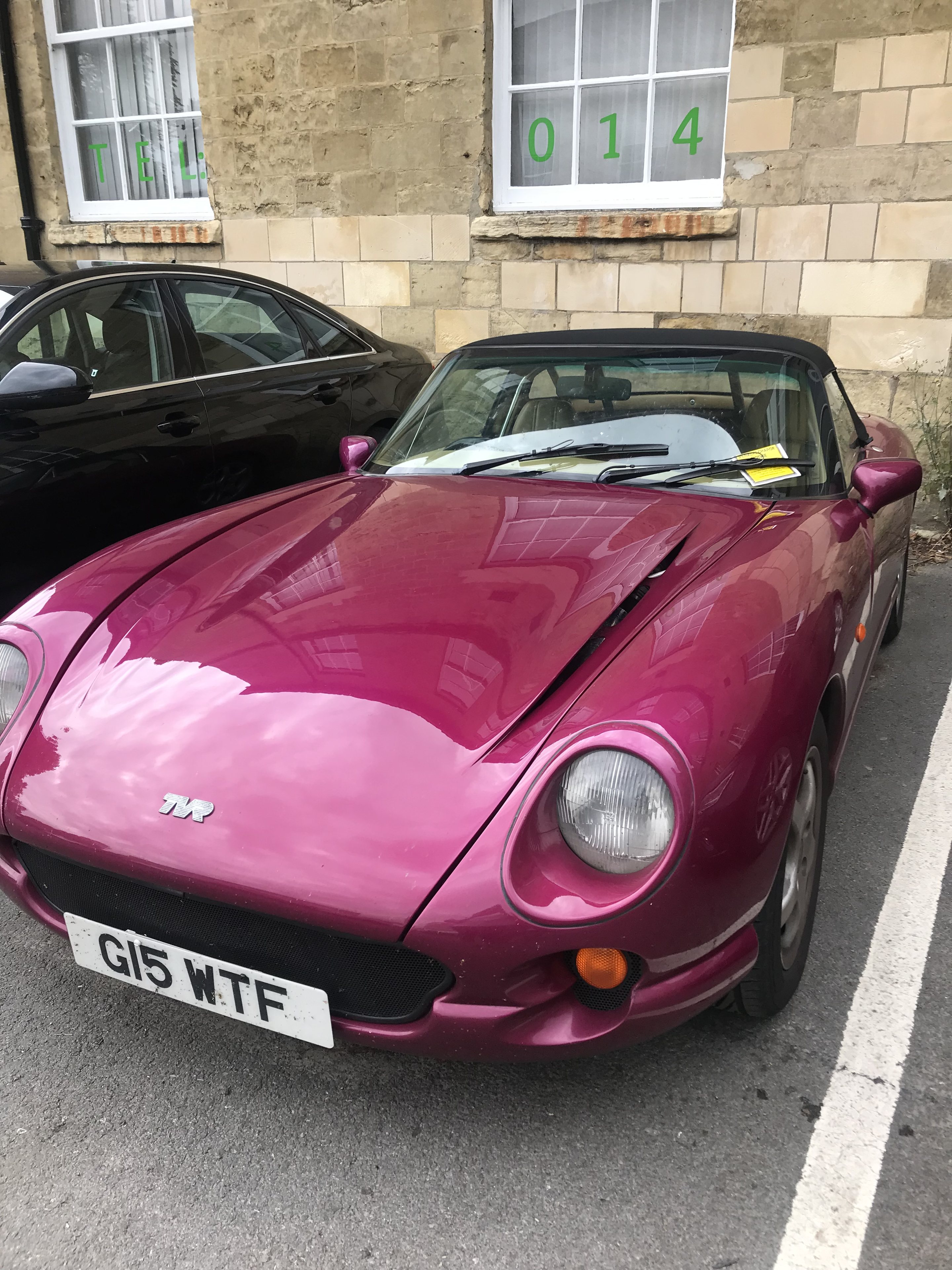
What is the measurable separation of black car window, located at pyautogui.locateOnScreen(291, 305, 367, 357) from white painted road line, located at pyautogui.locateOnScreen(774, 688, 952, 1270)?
10.7 ft

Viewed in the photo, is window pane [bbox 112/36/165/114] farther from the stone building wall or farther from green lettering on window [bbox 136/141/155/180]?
the stone building wall

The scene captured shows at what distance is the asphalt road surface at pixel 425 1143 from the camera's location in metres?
1.58

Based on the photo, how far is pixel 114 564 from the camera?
2436 millimetres

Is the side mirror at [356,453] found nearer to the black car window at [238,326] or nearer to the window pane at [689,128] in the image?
the black car window at [238,326]

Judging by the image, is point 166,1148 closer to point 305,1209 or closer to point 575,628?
point 305,1209

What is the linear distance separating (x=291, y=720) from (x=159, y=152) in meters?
8.15

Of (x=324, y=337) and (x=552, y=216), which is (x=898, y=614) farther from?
(x=552, y=216)

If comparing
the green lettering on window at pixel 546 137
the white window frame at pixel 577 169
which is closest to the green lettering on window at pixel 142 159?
the white window frame at pixel 577 169

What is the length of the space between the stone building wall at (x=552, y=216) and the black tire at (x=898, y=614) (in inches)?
94.6

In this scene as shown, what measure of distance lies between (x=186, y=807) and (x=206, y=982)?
306 mm

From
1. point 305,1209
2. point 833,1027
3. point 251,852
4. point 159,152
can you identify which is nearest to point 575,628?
point 251,852

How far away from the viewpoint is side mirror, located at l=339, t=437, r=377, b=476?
10.1 feet

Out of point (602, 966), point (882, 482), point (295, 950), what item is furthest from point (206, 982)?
point (882, 482)

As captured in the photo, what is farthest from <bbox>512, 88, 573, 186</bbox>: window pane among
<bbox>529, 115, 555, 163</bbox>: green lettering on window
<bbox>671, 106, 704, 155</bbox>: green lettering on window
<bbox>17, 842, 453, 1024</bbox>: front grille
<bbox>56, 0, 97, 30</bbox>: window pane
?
<bbox>17, 842, 453, 1024</bbox>: front grille
